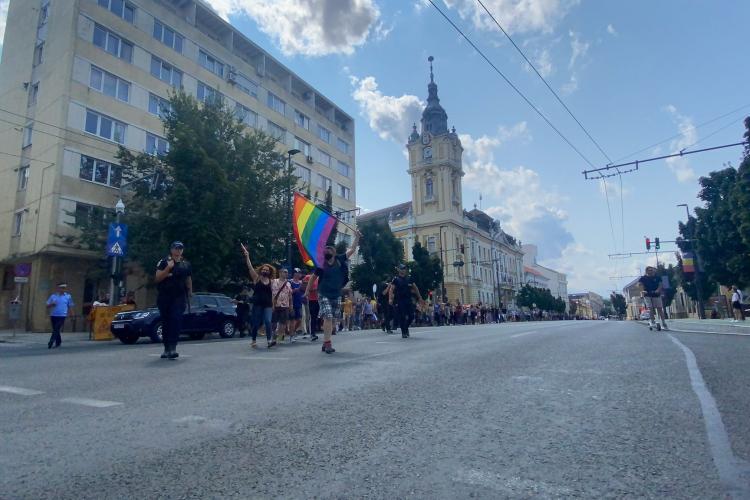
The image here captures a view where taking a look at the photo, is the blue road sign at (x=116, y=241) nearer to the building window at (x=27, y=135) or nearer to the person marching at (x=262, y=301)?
the person marching at (x=262, y=301)

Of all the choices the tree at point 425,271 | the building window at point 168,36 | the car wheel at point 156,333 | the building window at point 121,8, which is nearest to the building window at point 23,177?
the building window at point 121,8

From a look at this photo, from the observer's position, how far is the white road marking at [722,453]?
1.99 metres

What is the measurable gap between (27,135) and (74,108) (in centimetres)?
463

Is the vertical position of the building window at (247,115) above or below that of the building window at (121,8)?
below

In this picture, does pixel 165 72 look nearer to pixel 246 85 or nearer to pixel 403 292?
pixel 246 85

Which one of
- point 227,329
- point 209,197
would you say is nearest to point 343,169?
point 209,197

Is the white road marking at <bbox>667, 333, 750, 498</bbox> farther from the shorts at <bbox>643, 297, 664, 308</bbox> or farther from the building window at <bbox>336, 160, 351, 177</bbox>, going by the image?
the building window at <bbox>336, 160, 351, 177</bbox>

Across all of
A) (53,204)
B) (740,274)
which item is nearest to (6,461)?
(53,204)

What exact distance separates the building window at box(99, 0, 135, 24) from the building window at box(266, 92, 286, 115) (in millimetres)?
13559

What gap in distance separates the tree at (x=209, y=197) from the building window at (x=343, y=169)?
1026 inches

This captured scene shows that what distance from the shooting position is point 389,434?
115 inches

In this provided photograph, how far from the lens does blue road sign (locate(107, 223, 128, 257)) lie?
1733cm

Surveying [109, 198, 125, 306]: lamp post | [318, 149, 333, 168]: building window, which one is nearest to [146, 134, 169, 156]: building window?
[109, 198, 125, 306]: lamp post

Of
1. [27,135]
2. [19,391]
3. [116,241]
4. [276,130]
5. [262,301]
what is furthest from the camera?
[276,130]
